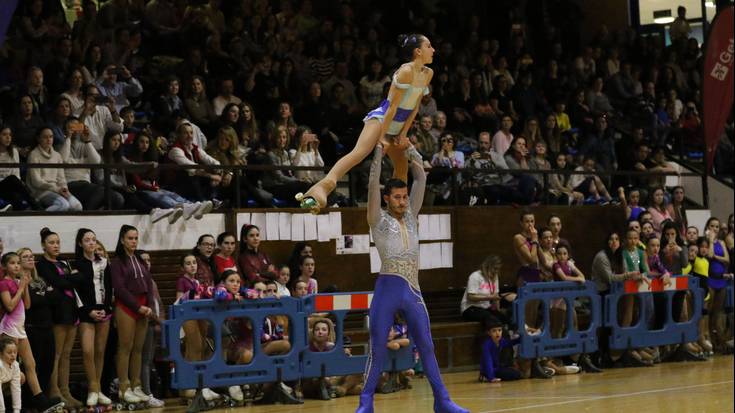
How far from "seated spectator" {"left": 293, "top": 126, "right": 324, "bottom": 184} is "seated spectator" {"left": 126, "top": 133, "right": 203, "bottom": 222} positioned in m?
1.56

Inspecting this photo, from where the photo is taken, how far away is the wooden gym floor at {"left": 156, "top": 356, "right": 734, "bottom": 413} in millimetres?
10039

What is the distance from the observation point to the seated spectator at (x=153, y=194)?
12.5 metres

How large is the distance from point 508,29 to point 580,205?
519 centimetres

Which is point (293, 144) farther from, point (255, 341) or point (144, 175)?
point (255, 341)

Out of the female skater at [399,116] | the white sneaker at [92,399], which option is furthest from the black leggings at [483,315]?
the female skater at [399,116]

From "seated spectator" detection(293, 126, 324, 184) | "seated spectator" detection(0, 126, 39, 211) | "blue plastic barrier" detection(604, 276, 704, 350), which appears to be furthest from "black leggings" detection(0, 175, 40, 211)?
"blue plastic barrier" detection(604, 276, 704, 350)

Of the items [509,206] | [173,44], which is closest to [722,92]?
[509,206]

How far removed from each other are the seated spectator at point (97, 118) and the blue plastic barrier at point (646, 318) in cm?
566

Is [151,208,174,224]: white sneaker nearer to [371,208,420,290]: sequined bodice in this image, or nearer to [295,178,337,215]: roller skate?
[371,208,420,290]: sequined bodice

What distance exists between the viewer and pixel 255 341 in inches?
439

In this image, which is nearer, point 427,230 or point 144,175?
point 144,175

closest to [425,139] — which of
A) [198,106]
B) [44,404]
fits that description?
[198,106]

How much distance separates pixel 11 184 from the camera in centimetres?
1175

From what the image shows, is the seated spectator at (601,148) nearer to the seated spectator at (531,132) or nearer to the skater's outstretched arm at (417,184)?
the seated spectator at (531,132)
